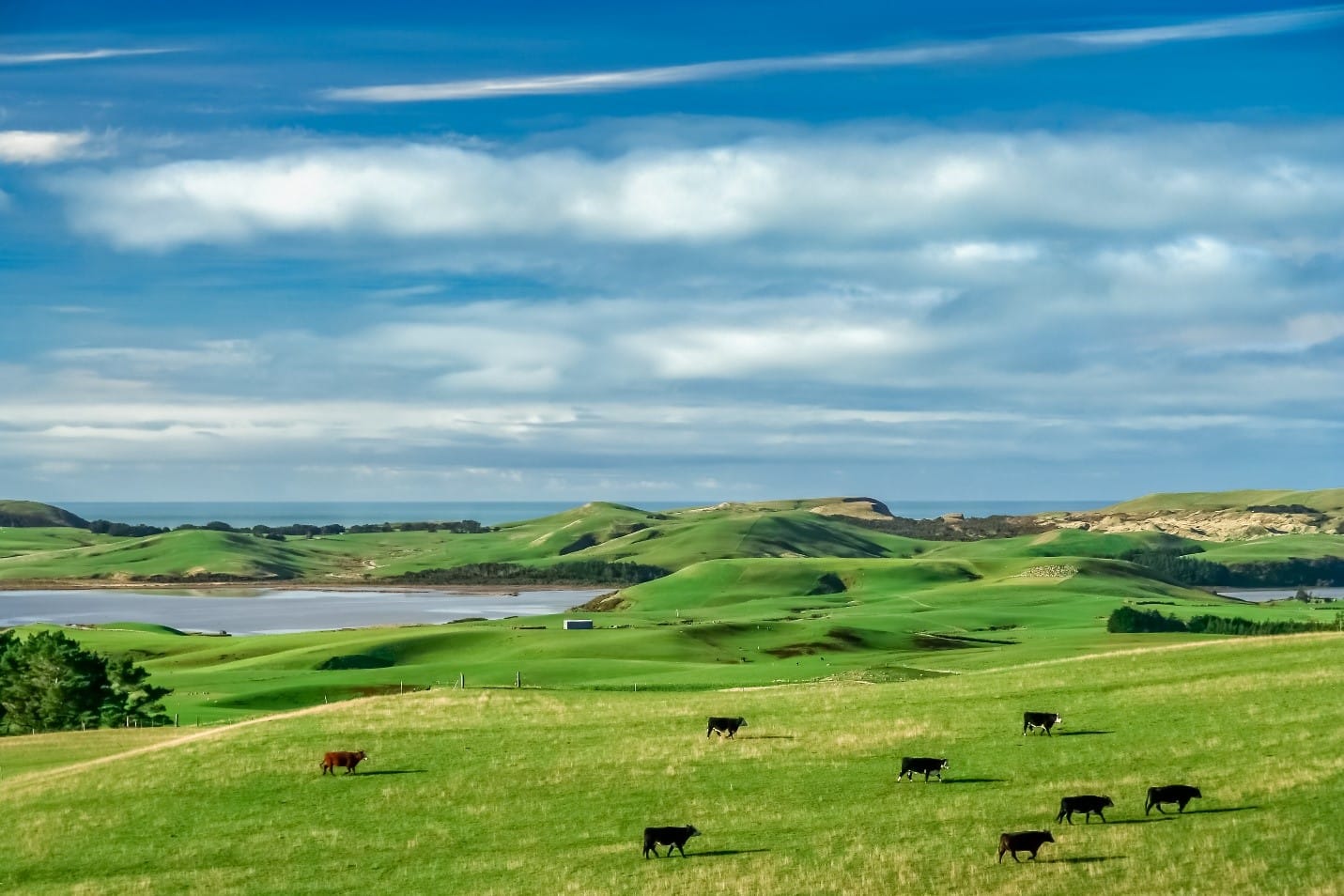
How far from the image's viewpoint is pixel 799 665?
89.1 metres

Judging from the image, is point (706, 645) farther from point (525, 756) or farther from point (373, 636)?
point (525, 756)

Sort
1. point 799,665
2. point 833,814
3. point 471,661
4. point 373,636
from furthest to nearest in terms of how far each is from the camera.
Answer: point 373,636, point 471,661, point 799,665, point 833,814

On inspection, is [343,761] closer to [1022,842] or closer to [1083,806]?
[1022,842]

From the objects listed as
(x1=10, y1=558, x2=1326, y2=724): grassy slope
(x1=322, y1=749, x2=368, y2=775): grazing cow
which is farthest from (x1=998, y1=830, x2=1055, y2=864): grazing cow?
(x1=10, y1=558, x2=1326, y2=724): grassy slope

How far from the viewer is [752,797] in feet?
122

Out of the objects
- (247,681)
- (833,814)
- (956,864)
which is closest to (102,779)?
(833,814)

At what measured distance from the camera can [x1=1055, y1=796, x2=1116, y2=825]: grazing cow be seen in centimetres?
3184

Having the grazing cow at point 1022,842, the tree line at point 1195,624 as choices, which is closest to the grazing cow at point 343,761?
the grazing cow at point 1022,842

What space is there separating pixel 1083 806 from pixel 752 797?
9317 mm

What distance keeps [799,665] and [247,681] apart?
1557 inches

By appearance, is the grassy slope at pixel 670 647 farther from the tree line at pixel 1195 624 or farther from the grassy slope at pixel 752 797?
the grassy slope at pixel 752 797

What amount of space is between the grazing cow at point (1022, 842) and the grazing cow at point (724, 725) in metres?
16.9

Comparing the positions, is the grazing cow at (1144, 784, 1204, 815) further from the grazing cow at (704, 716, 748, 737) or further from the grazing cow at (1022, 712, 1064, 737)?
the grazing cow at (704, 716, 748, 737)

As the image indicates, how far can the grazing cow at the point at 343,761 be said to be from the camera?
43094 millimetres
